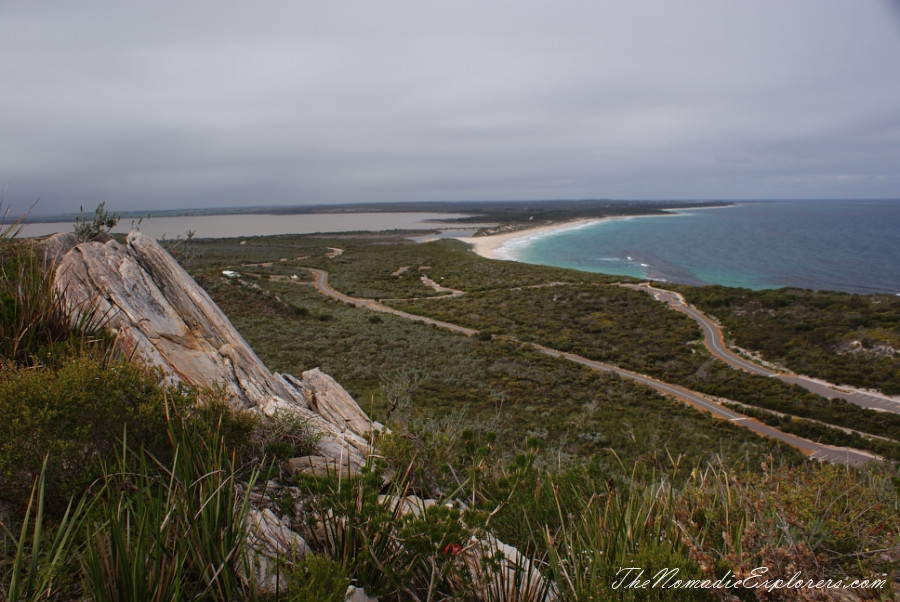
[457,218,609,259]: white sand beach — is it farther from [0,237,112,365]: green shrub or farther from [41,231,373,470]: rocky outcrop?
[0,237,112,365]: green shrub

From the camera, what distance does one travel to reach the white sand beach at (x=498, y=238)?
86938 mm

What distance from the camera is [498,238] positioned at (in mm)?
111062

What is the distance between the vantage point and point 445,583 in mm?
2574

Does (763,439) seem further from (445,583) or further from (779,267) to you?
(779,267)

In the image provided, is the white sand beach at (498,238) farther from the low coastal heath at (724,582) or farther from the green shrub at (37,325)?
the low coastal heath at (724,582)

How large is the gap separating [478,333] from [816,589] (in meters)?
29.0

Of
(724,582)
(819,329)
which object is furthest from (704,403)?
(724,582)

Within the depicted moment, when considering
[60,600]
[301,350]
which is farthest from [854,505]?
[301,350]

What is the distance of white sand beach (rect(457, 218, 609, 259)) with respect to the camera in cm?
8694

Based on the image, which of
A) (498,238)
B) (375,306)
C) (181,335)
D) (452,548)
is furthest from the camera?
(498,238)

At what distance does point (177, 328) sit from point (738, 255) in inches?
3874

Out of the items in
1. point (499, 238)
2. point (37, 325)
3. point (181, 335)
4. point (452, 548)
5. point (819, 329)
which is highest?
point (499, 238)

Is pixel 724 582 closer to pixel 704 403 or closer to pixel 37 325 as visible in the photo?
pixel 37 325

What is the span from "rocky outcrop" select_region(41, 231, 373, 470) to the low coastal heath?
10.9 ft
